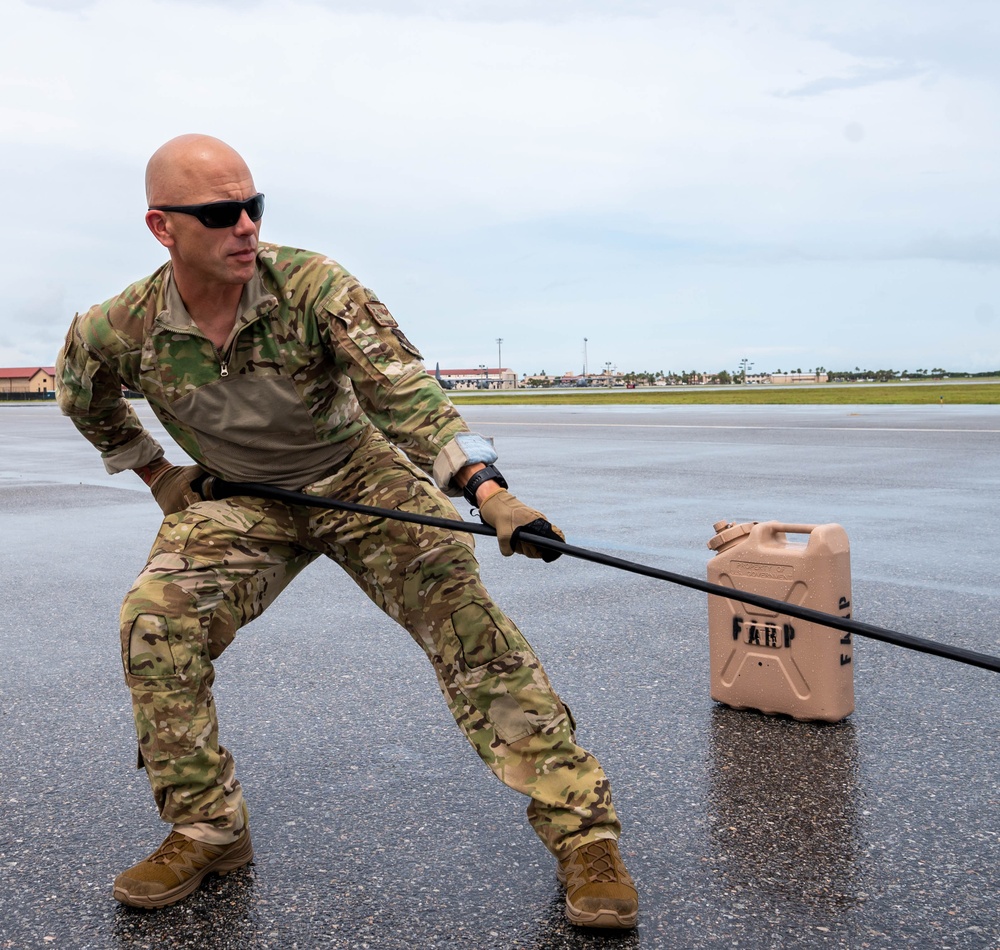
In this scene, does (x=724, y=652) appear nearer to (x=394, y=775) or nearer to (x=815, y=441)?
(x=394, y=775)

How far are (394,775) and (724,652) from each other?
1344 millimetres

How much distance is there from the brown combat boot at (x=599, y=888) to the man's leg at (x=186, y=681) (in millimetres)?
896

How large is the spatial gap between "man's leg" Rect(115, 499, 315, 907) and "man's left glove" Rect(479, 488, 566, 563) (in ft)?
2.68

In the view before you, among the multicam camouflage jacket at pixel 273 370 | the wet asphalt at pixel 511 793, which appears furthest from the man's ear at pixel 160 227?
the wet asphalt at pixel 511 793

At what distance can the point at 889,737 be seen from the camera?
160 inches

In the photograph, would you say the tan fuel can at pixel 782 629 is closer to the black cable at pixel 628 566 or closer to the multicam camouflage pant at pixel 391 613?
the black cable at pixel 628 566

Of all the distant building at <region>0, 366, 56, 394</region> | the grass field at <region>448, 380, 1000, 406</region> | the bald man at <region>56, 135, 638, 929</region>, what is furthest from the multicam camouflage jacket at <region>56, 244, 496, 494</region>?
the distant building at <region>0, 366, 56, 394</region>

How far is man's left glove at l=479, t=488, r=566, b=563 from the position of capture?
266 cm

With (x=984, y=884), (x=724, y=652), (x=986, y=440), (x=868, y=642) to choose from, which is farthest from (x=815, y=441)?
(x=984, y=884)

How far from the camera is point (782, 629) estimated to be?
4.22m

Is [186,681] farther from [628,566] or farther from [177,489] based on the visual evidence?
[628,566]

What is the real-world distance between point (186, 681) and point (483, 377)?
174 metres

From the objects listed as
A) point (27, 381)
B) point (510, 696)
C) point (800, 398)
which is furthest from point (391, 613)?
point (27, 381)

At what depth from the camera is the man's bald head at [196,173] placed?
2988 mm
